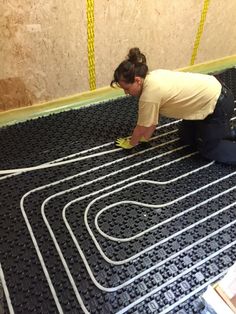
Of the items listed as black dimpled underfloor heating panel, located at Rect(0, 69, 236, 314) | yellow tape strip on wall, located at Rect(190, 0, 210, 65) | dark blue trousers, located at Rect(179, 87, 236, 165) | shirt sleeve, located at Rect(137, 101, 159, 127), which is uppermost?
yellow tape strip on wall, located at Rect(190, 0, 210, 65)

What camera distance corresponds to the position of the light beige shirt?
1572 millimetres

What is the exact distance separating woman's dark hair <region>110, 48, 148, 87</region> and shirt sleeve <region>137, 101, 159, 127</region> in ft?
0.46

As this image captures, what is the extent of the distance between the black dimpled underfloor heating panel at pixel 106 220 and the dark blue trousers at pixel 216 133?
0.07 metres

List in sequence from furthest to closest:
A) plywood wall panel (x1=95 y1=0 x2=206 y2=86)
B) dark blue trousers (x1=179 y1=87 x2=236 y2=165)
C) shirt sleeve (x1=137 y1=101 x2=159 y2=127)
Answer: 1. plywood wall panel (x1=95 y1=0 x2=206 y2=86)
2. dark blue trousers (x1=179 y1=87 x2=236 y2=165)
3. shirt sleeve (x1=137 y1=101 x2=159 y2=127)

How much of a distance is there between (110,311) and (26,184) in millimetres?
760

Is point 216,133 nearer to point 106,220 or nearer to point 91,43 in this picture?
point 106,220

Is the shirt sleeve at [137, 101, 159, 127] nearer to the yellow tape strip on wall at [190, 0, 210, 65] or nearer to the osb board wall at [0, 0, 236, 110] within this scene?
the osb board wall at [0, 0, 236, 110]

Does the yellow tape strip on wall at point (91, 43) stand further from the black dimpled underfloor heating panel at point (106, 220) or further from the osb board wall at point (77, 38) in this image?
the black dimpled underfloor heating panel at point (106, 220)

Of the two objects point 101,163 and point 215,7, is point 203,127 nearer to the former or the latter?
point 101,163

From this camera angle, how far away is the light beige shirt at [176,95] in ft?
5.16

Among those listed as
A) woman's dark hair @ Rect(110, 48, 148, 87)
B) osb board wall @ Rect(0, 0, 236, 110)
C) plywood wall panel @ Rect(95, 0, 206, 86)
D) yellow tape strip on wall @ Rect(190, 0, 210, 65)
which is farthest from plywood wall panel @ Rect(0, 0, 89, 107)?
yellow tape strip on wall @ Rect(190, 0, 210, 65)

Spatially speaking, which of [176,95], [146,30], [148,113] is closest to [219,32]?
[146,30]

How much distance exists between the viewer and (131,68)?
1.48 meters

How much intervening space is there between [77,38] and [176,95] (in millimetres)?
729
